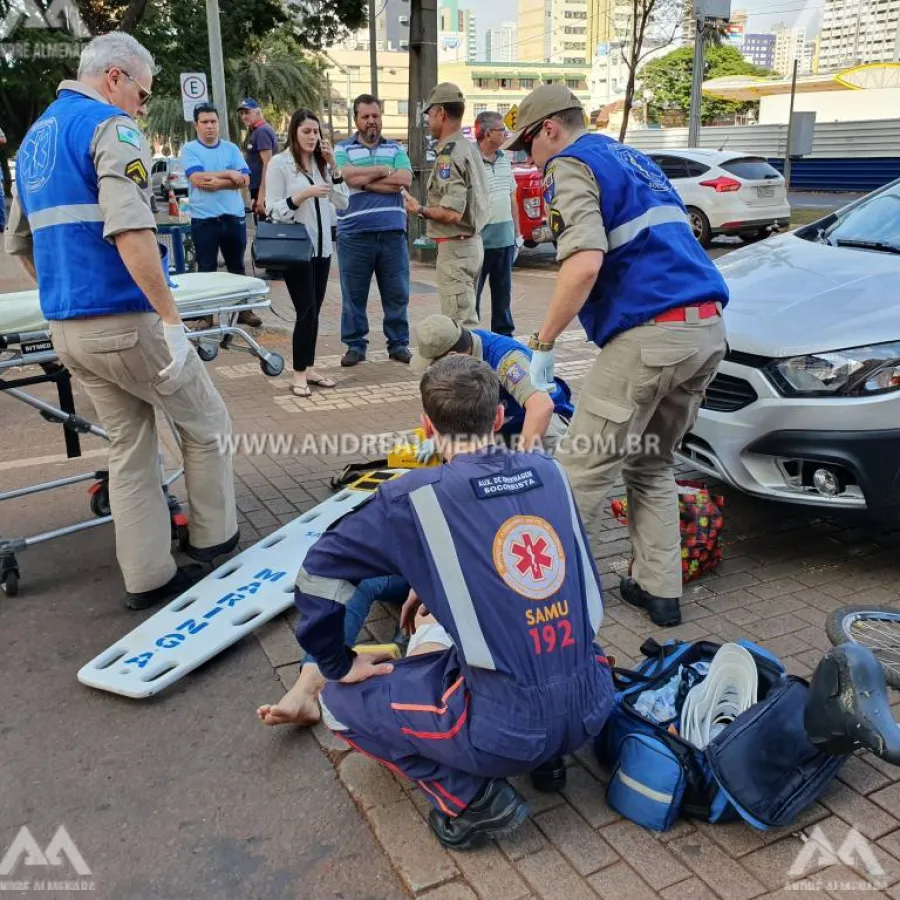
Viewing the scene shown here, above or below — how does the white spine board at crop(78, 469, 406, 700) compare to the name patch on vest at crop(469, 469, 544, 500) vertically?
below

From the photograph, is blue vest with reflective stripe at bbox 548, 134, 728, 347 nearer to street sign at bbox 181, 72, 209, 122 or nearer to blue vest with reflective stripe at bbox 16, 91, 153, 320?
blue vest with reflective stripe at bbox 16, 91, 153, 320

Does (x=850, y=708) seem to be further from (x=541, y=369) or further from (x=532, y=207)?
(x=532, y=207)

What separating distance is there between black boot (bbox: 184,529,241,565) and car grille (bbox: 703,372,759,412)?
2.20m

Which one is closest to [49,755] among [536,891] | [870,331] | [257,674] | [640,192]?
[257,674]

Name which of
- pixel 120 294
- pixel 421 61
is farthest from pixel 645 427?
pixel 421 61

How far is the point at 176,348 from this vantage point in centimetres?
352

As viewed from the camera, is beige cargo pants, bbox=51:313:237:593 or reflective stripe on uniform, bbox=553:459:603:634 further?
beige cargo pants, bbox=51:313:237:593

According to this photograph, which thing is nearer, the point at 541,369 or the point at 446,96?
the point at 541,369

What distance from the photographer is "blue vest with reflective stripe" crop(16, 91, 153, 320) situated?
3332 mm

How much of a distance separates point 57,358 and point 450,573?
7.96 feet

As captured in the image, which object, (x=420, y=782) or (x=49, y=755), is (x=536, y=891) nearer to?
(x=420, y=782)

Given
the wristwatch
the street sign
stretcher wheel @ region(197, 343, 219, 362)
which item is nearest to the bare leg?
the wristwatch

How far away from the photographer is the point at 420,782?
95.3 inches

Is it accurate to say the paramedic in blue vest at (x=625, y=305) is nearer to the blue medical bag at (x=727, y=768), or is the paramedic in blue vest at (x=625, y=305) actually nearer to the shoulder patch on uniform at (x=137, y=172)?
the blue medical bag at (x=727, y=768)
